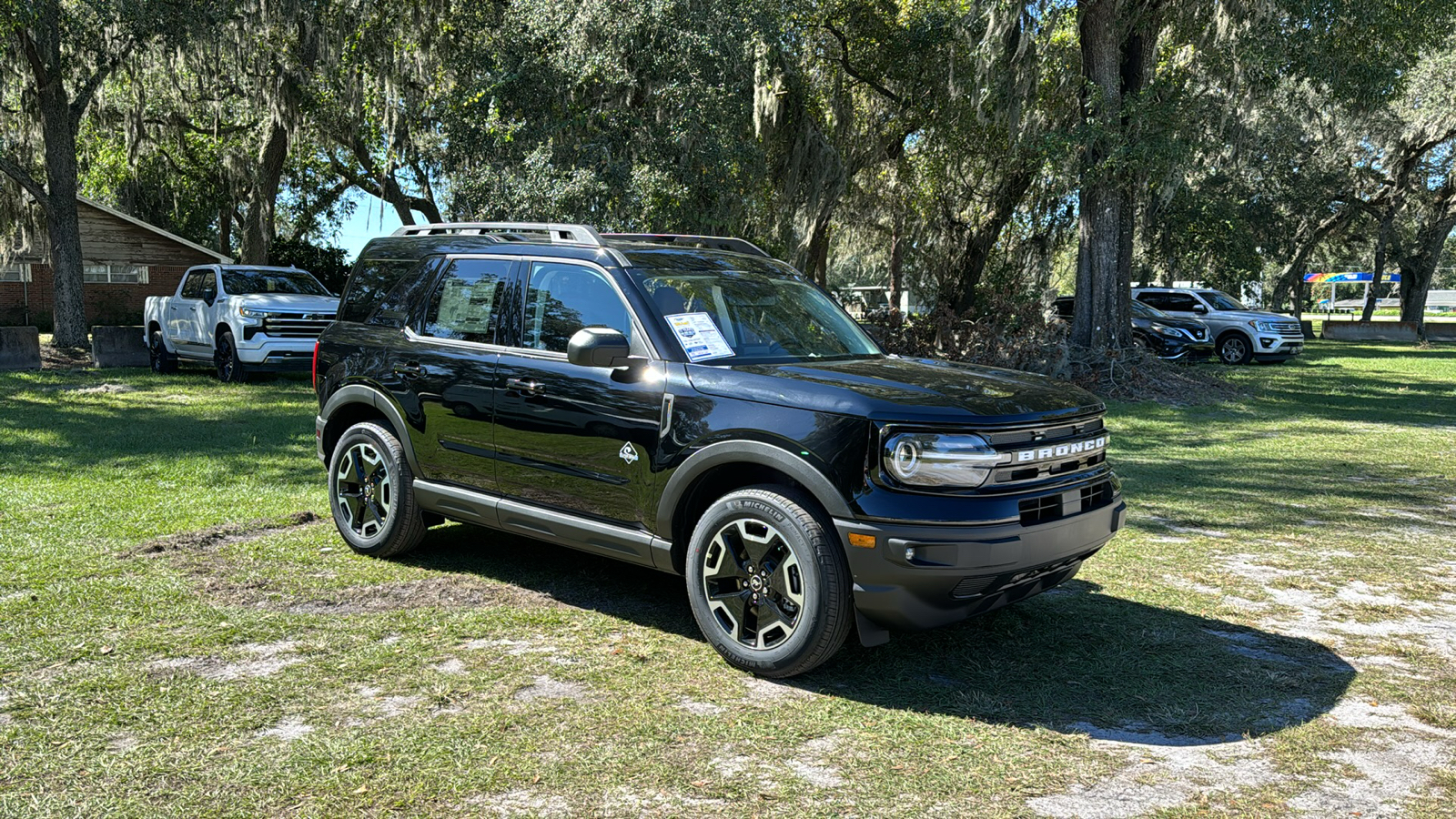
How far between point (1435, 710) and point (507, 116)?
15.7m

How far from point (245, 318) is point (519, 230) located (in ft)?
38.5

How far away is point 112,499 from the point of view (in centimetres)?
789

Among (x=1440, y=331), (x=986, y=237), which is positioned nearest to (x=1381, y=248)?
(x=1440, y=331)

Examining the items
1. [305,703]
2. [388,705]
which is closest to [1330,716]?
[388,705]

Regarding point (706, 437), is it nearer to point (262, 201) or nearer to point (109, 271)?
point (262, 201)

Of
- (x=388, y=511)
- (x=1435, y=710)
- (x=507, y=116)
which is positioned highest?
(x=507, y=116)

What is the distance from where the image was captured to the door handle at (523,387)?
213 inches

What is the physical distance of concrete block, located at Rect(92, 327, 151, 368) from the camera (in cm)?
2005

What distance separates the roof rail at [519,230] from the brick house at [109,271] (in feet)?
105

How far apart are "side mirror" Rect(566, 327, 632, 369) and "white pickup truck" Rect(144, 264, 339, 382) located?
12.3 meters

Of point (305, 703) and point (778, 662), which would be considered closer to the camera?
point (305, 703)

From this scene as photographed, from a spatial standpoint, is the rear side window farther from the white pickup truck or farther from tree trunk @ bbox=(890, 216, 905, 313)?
tree trunk @ bbox=(890, 216, 905, 313)

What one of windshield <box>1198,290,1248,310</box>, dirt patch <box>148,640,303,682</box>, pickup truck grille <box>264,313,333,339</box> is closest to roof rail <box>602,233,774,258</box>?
dirt patch <box>148,640,303,682</box>

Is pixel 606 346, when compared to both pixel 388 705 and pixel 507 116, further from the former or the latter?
pixel 507 116
